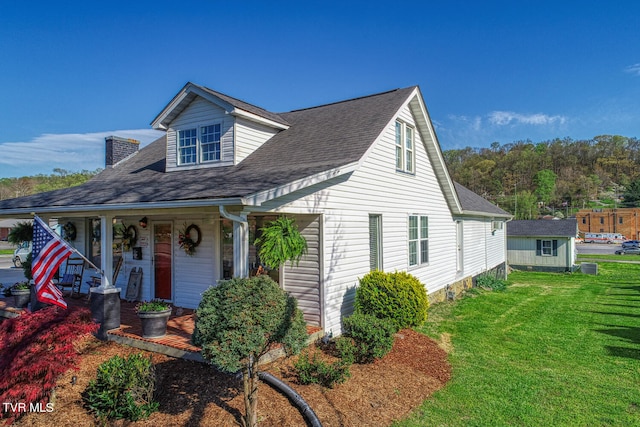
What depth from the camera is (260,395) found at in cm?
533

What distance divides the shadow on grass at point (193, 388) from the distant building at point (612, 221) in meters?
79.2

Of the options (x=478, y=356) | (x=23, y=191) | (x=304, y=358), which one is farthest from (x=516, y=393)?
(x=23, y=191)

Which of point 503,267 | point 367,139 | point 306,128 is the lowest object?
point 503,267

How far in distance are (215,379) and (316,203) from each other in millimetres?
3558

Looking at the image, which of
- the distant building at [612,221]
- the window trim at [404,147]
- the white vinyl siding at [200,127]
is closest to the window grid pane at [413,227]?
the window trim at [404,147]

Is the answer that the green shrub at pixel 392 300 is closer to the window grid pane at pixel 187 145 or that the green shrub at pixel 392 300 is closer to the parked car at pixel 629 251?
the window grid pane at pixel 187 145

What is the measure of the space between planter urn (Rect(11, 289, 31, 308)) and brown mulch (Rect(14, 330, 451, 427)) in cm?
400

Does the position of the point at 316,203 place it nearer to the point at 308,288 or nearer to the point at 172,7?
the point at 308,288

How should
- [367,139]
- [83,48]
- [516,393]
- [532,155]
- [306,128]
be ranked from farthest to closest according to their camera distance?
[532,155]
[83,48]
[306,128]
[367,139]
[516,393]

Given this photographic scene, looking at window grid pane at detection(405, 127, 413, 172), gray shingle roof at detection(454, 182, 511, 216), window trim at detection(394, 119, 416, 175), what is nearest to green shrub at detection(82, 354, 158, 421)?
window trim at detection(394, 119, 416, 175)

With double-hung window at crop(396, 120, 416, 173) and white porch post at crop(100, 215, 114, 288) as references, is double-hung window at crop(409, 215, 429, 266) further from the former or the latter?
white porch post at crop(100, 215, 114, 288)

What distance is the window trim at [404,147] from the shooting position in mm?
11102

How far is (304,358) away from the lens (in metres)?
6.32

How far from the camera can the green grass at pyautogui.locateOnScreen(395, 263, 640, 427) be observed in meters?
5.41
